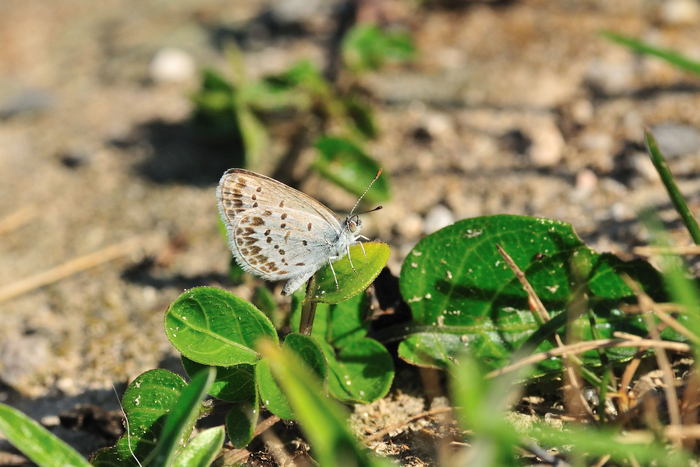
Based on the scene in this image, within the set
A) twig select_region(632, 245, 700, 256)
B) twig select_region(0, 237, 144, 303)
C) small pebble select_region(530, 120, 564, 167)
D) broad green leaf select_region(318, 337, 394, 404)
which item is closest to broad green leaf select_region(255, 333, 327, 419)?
broad green leaf select_region(318, 337, 394, 404)

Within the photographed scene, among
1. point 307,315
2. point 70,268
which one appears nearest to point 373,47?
point 70,268

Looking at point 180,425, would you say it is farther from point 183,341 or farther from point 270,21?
point 270,21

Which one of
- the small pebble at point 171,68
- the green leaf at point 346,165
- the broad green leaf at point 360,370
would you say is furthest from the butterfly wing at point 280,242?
the small pebble at point 171,68

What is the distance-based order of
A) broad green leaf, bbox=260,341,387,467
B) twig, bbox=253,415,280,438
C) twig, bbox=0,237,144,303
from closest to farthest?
broad green leaf, bbox=260,341,387,467 < twig, bbox=253,415,280,438 < twig, bbox=0,237,144,303

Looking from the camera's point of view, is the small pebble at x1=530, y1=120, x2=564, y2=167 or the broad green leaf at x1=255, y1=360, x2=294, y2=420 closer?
the broad green leaf at x1=255, y1=360, x2=294, y2=420

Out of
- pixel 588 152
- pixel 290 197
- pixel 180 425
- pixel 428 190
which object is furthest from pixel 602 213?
pixel 180 425

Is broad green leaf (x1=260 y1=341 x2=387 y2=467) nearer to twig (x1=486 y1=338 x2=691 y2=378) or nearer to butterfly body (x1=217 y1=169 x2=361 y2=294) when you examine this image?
twig (x1=486 y1=338 x2=691 y2=378)

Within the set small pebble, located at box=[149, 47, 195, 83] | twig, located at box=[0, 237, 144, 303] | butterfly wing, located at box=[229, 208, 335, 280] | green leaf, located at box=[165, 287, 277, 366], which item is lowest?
twig, located at box=[0, 237, 144, 303]
